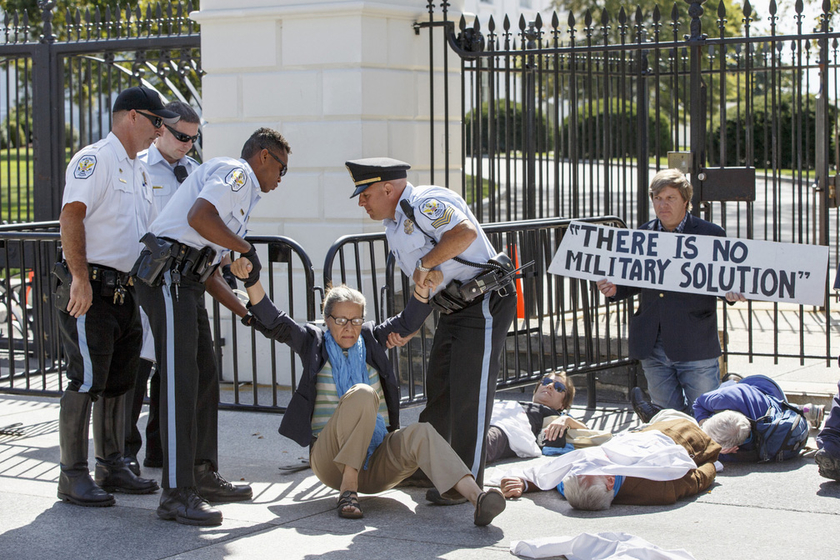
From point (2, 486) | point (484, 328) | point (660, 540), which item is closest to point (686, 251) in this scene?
point (484, 328)

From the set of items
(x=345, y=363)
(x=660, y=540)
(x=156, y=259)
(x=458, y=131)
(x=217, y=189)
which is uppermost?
(x=458, y=131)

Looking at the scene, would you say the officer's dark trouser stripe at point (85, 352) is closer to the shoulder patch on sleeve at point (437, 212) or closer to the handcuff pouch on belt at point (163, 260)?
the handcuff pouch on belt at point (163, 260)

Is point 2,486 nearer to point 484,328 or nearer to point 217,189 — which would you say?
point 217,189

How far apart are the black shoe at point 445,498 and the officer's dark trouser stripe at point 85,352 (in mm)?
1726

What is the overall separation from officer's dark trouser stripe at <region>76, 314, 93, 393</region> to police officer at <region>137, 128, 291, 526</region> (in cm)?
36

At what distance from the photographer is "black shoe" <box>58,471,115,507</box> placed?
4.75 metres

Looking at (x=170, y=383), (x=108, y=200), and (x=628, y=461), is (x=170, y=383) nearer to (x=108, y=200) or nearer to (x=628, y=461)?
(x=108, y=200)

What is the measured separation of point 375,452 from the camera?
477 centimetres

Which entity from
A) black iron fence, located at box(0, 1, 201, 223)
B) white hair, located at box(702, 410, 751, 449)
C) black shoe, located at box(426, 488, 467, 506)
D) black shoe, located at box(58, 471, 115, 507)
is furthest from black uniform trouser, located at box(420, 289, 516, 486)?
black iron fence, located at box(0, 1, 201, 223)

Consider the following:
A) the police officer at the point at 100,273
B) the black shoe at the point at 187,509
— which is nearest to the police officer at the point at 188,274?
the black shoe at the point at 187,509

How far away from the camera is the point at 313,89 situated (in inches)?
305

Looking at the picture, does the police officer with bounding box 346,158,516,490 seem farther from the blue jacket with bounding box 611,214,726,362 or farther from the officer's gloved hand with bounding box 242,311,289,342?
the blue jacket with bounding box 611,214,726,362

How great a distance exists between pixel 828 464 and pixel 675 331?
136 cm

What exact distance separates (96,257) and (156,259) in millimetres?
496
